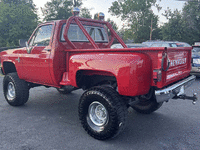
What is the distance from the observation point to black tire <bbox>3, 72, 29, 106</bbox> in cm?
466

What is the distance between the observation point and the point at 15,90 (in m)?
4.66

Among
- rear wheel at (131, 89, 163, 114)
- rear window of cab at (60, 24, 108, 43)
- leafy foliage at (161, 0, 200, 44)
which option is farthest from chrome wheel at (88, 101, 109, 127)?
leafy foliage at (161, 0, 200, 44)

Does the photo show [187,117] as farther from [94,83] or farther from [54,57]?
[54,57]

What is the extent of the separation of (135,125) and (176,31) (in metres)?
26.6

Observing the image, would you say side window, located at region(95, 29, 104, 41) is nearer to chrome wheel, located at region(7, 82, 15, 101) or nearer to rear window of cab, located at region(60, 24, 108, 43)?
rear window of cab, located at region(60, 24, 108, 43)

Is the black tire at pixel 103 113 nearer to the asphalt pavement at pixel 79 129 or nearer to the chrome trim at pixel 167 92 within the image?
the asphalt pavement at pixel 79 129

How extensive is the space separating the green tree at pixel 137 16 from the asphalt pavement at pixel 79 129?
41.4 meters

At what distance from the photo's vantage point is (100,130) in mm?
3180

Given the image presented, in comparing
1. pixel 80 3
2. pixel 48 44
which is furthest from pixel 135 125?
pixel 80 3

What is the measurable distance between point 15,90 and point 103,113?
2.48 metres

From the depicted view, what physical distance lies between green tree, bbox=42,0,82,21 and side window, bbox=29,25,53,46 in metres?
44.5

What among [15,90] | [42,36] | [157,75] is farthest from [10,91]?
[157,75]

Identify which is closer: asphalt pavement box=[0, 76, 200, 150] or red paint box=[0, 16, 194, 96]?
red paint box=[0, 16, 194, 96]

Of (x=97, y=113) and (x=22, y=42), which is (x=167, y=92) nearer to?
(x=97, y=113)
